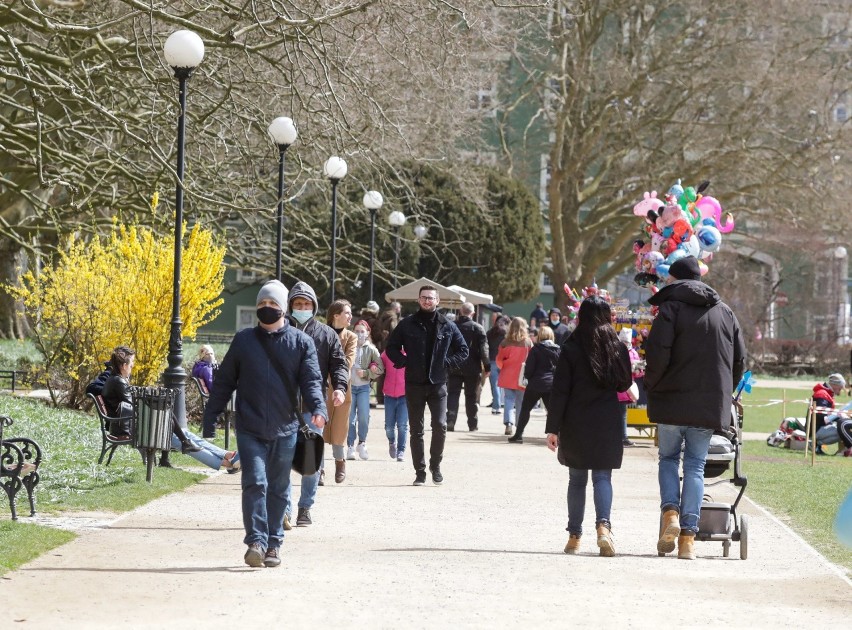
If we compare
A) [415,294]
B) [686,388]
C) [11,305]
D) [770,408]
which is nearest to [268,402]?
[686,388]

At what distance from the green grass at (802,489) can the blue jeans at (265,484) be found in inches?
127

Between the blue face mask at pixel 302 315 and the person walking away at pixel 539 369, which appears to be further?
→ the person walking away at pixel 539 369

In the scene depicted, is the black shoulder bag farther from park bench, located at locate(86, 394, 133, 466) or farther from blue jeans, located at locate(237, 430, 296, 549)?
park bench, located at locate(86, 394, 133, 466)

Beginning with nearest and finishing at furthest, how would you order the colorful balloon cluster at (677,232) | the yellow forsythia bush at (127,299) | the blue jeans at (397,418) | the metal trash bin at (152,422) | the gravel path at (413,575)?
the gravel path at (413,575)
the metal trash bin at (152,422)
the blue jeans at (397,418)
the colorful balloon cluster at (677,232)
the yellow forsythia bush at (127,299)

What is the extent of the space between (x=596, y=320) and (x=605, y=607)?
2.81 meters

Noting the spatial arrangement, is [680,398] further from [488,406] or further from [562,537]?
[488,406]

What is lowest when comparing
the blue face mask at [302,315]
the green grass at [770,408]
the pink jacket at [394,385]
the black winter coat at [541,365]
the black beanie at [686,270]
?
the green grass at [770,408]

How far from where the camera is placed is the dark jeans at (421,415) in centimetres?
1480

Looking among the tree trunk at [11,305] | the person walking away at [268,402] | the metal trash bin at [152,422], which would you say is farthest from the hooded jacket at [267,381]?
the tree trunk at [11,305]

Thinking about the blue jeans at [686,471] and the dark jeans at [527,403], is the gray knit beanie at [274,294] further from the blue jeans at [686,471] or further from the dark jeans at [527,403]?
the dark jeans at [527,403]

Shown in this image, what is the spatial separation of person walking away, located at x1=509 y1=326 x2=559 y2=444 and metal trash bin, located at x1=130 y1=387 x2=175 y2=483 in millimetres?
7564

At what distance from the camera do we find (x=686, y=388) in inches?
394

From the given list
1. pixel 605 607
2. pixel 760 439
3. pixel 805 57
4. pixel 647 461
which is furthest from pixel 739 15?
pixel 605 607

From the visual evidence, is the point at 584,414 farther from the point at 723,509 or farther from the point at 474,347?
the point at 474,347
